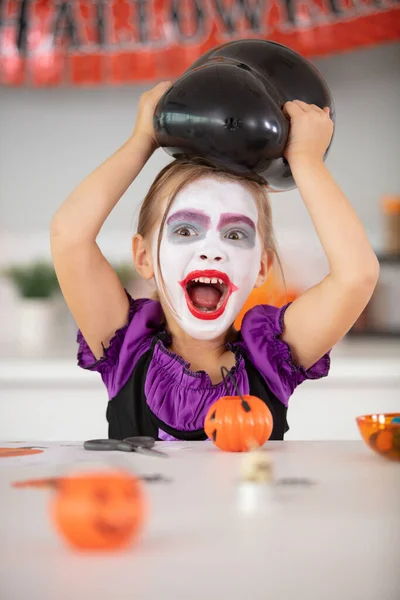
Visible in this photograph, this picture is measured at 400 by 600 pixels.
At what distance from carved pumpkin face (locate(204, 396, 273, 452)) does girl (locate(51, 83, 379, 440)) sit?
0.78ft

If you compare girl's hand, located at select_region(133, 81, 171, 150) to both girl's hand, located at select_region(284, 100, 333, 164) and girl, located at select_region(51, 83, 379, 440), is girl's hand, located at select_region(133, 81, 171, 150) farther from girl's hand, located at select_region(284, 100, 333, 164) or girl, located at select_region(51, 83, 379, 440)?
girl's hand, located at select_region(284, 100, 333, 164)

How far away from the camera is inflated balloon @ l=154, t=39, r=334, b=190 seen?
856 millimetres

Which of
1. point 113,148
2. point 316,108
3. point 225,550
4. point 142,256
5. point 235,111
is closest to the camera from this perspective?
point 225,550

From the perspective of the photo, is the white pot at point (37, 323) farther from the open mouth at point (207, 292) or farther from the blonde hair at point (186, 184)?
the open mouth at point (207, 292)

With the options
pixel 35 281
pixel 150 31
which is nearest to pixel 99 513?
pixel 35 281

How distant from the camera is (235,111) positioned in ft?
2.80

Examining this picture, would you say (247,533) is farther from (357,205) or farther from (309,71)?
(357,205)

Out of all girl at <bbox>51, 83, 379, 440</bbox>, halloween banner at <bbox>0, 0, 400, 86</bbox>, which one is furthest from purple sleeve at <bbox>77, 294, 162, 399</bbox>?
halloween banner at <bbox>0, 0, 400, 86</bbox>

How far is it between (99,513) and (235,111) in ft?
1.82

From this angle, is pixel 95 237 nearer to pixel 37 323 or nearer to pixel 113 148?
pixel 37 323

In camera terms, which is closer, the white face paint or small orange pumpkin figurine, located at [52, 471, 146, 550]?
small orange pumpkin figurine, located at [52, 471, 146, 550]

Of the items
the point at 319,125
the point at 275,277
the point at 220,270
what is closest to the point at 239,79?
the point at 319,125

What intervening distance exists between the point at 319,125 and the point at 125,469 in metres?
0.53

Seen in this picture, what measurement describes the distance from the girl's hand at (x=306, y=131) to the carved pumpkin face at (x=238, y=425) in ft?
1.17
